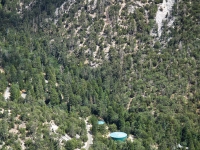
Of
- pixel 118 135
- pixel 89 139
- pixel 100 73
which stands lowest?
pixel 89 139

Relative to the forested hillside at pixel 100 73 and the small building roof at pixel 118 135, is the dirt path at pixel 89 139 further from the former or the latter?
the small building roof at pixel 118 135

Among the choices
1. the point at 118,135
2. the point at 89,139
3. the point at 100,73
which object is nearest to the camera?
the point at 89,139

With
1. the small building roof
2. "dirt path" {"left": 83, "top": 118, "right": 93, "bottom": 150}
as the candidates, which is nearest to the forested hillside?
"dirt path" {"left": 83, "top": 118, "right": 93, "bottom": 150}

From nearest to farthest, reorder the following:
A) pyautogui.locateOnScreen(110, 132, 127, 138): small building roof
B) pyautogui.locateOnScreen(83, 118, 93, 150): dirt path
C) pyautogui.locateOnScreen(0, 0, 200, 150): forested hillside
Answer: pyautogui.locateOnScreen(83, 118, 93, 150): dirt path → pyautogui.locateOnScreen(0, 0, 200, 150): forested hillside → pyautogui.locateOnScreen(110, 132, 127, 138): small building roof

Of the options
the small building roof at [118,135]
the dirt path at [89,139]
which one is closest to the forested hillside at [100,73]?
the dirt path at [89,139]

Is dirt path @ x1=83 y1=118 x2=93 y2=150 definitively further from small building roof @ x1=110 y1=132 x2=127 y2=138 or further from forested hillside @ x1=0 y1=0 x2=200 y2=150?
small building roof @ x1=110 y1=132 x2=127 y2=138

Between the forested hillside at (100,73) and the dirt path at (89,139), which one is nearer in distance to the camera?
the dirt path at (89,139)

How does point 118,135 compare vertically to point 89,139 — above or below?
above

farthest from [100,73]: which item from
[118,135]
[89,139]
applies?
[89,139]

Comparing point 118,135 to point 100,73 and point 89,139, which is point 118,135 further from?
point 100,73

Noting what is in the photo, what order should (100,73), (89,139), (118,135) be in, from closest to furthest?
(89,139) < (118,135) < (100,73)
